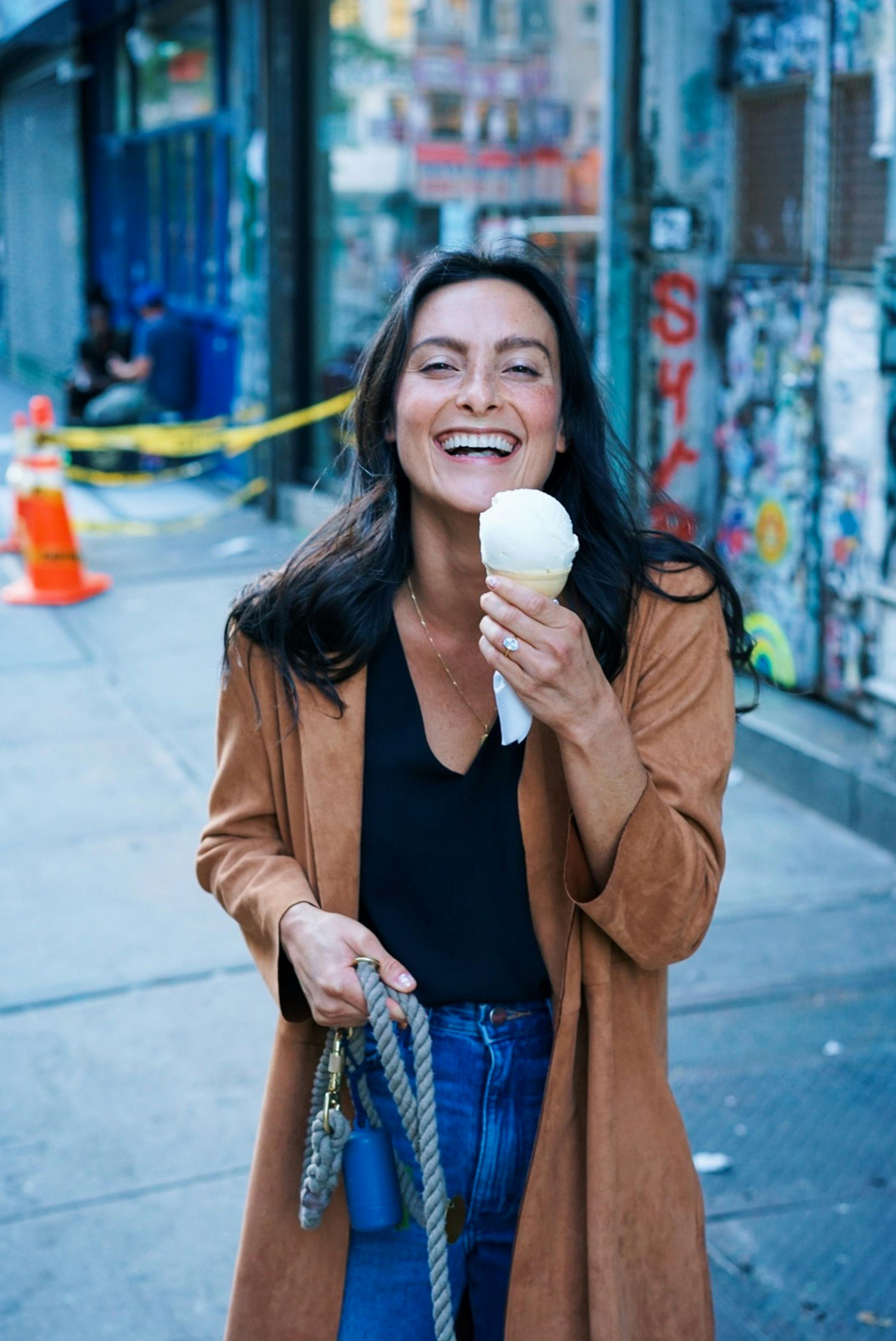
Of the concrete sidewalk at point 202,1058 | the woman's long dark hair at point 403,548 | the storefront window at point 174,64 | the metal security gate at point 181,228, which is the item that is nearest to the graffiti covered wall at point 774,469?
the concrete sidewalk at point 202,1058

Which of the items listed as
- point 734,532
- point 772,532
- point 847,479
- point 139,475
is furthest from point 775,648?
point 139,475

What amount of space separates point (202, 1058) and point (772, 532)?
12.0ft

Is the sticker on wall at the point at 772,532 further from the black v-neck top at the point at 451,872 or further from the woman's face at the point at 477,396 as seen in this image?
the black v-neck top at the point at 451,872

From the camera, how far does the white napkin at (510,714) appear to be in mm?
1943

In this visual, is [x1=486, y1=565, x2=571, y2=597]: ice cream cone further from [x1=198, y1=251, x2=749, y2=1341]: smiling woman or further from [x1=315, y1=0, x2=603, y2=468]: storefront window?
[x1=315, y1=0, x2=603, y2=468]: storefront window

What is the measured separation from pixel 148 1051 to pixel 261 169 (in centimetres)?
852

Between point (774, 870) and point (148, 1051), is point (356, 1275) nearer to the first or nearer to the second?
point (148, 1051)

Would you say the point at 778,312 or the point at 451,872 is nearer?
the point at 451,872

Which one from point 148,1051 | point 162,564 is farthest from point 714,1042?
point 162,564

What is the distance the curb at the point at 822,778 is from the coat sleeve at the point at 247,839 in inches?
136

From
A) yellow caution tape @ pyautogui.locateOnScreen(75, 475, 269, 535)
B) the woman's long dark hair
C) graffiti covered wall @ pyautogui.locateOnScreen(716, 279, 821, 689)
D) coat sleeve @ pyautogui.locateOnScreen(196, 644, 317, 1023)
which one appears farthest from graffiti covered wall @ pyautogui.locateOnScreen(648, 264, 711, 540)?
yellow caution tape @ pyautogui.locateOnScreen(75, 475, 269, 535)

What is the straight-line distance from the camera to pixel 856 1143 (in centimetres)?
380

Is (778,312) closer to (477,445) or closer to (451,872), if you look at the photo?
(477,445)

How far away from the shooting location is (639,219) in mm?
6742
